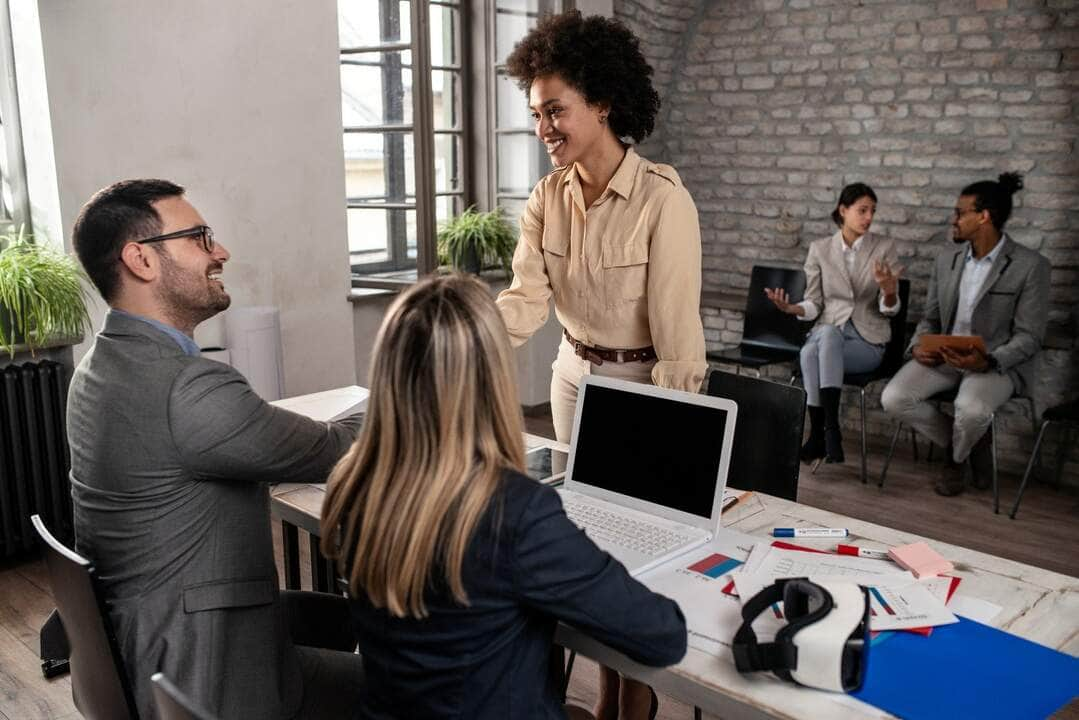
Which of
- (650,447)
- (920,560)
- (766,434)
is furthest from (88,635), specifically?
(766,434)

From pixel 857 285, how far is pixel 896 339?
0.33m

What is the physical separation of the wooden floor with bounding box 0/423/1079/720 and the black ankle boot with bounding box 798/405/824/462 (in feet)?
0.29

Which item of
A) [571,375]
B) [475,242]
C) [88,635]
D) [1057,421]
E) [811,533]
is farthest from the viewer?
[475,242]

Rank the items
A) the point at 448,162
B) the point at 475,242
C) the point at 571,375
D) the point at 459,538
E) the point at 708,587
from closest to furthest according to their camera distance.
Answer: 1. the point at 459,538
2. the point at 708,587
3. the point at 571,375
4. the point at 475,242
5. the point at 448,162

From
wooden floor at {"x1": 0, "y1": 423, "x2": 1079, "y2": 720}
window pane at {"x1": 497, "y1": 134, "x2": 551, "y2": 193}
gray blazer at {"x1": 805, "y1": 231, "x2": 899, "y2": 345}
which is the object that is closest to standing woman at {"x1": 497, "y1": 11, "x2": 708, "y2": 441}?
wooden floor at {"x1": 0, "y1": 423, "x2": 1079, "y2": 720}

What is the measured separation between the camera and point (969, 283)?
4.46 m

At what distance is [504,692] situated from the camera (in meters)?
1.28

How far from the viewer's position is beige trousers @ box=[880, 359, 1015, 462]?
4.23 m

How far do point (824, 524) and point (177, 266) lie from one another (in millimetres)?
1341

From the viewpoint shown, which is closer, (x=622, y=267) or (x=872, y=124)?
(x=622, y=267)

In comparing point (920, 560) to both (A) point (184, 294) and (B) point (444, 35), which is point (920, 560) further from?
(B) point (444, 35)

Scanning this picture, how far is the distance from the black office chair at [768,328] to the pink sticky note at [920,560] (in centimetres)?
321

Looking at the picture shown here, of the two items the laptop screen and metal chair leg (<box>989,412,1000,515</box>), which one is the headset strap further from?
metal chair leg (<box>989,412,1000,515</box>)

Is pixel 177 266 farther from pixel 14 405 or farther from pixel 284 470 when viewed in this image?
pixel 14 405
